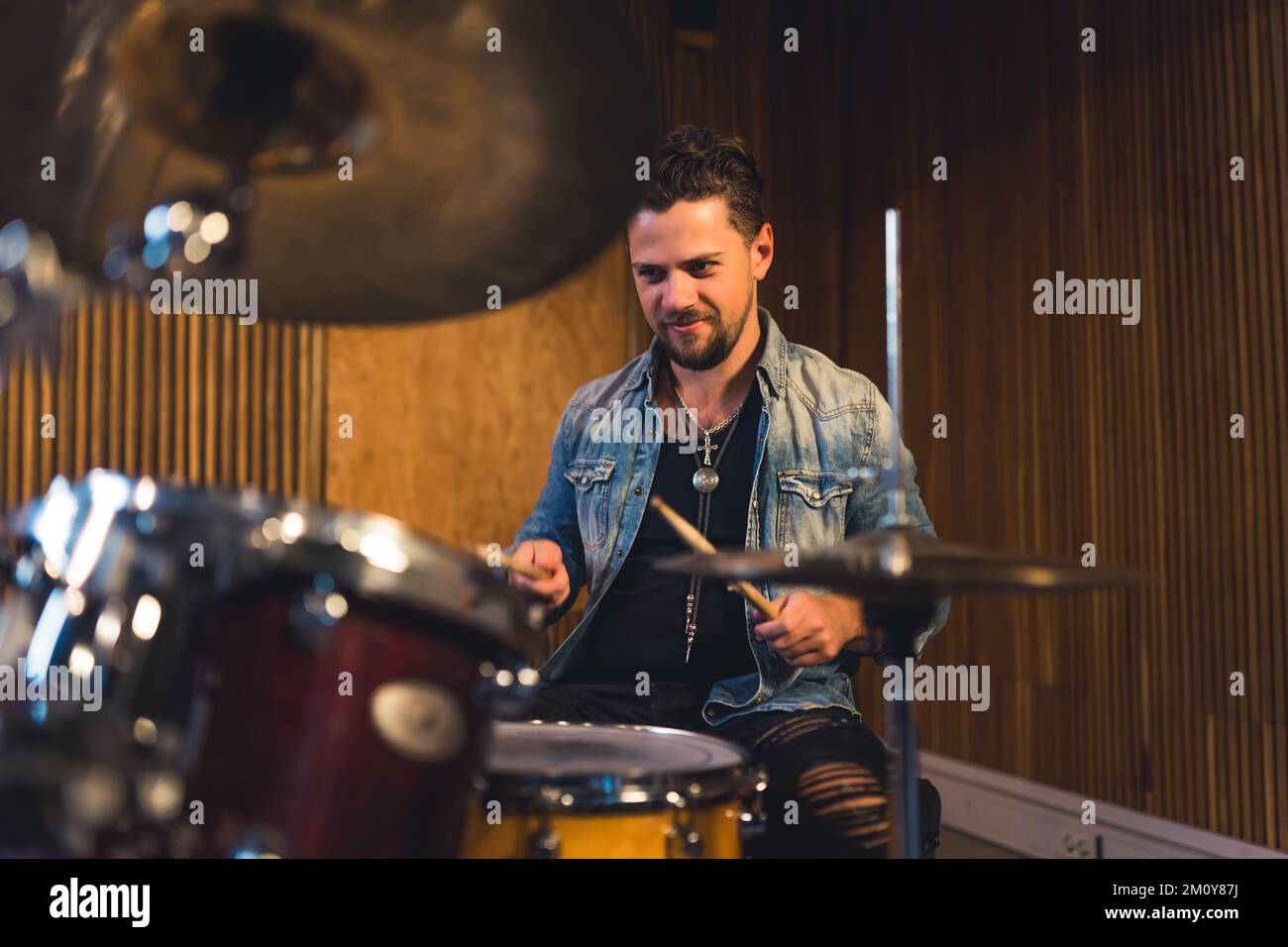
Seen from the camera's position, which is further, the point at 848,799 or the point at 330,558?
the point at 848,799

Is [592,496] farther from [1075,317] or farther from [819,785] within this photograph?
[1075,317]

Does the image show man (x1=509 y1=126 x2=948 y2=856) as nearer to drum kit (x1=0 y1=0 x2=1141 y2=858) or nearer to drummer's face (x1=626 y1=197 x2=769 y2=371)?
drummer's face (x1=626 y1=197 x2=769 y2=371)

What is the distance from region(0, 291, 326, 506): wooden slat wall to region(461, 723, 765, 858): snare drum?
234 centimetres

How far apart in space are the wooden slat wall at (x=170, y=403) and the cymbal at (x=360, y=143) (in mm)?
1967

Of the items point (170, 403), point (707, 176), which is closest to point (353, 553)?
point (707, 176)

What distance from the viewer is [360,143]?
1447mm

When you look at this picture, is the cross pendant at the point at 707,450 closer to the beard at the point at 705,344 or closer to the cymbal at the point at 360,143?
the beard at the point at 705,344

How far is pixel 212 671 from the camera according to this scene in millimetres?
1022

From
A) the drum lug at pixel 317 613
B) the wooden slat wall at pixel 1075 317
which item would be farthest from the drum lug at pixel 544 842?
the wooden slat wall at pixel 1075 317

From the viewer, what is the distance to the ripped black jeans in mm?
1543

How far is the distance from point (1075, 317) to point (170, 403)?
252 cm

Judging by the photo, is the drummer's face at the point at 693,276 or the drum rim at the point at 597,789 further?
the drummer's face at the point at 693,276

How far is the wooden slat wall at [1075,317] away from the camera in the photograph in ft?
7.97
